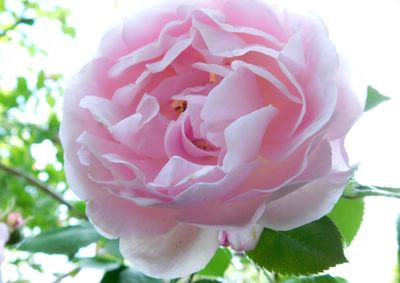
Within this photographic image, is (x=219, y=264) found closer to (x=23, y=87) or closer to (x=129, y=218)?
(x=129, y=218)

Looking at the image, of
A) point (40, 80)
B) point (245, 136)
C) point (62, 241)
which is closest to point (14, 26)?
point (40, 80)

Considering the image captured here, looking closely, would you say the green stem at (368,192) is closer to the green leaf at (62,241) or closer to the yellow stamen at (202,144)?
the yellow stamen at (202,144)

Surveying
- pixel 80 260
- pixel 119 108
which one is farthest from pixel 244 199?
pixel 80 260

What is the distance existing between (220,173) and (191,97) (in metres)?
0.08

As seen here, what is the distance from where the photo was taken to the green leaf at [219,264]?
613 millimetres

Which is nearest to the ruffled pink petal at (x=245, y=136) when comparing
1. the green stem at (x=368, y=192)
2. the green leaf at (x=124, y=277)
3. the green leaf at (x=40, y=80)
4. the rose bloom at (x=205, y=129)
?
the rose bloom at (x=205, y=129)

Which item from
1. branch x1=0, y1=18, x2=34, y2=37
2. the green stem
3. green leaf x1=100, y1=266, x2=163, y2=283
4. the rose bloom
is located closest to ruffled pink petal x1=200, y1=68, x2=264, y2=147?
the rose bloom

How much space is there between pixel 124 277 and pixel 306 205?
0.94 ft

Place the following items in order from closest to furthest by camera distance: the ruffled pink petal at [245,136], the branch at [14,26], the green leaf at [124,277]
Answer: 1. the ruffled pink petal at [245,136]
2. the green leaf at [124,277]
3. the branch at [14,26]

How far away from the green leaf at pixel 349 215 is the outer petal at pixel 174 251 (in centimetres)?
16

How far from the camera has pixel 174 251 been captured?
0.37 metres

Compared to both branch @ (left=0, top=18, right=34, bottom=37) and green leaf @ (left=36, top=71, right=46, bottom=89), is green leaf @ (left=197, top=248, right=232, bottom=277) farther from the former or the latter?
green leaf @ (left=36, top=71, right=46, bottom=89)

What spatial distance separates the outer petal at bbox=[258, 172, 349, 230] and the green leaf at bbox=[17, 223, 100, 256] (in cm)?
32

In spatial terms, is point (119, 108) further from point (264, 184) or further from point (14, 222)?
point (14, 222)
